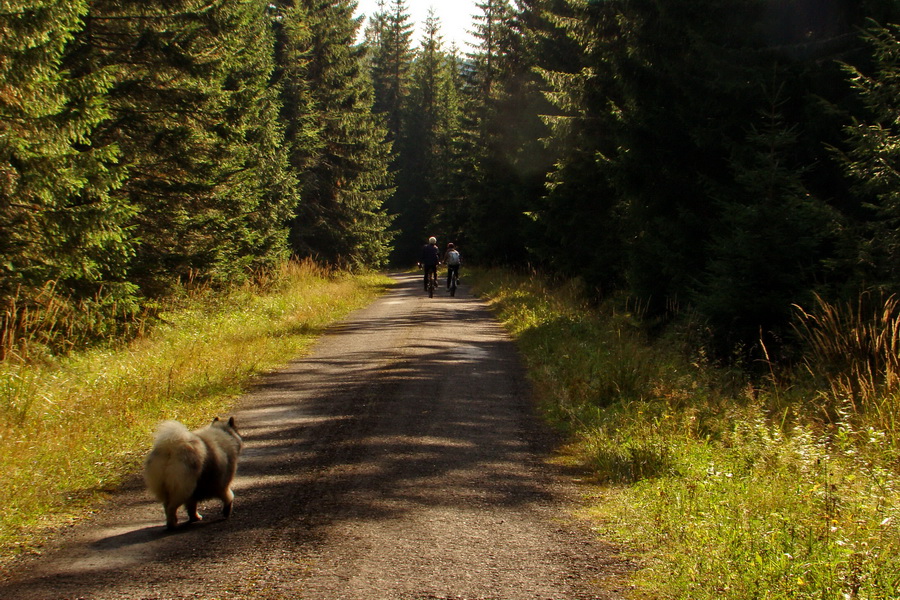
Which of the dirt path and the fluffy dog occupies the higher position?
the fluffy dog

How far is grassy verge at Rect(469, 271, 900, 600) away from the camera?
404 centimetres

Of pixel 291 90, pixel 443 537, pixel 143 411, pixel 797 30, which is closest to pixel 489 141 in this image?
pixel 291 90

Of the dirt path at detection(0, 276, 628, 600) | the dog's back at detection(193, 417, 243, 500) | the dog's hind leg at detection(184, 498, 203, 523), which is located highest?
the dog's back at detection(193, 417, 243, 500)

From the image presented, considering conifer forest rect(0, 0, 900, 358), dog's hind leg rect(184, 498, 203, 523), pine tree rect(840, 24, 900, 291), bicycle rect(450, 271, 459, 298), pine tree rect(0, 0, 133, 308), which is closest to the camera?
dog's hind leg rect(184, 498, 203, 523)

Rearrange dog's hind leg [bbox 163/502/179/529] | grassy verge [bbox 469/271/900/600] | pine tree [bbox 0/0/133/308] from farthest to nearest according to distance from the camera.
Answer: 1. pine tree [bbox 0/0/133/308]
2. dog's hind leg [bbox 163/502/179/529]
3. grassy verge [bbox 469/271/900/600]

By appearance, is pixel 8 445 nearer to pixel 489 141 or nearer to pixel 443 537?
pixel 443 537

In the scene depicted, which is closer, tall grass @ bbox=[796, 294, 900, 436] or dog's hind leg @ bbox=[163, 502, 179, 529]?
dog's hind leg @ bbox=[163, 502, 179, 529]

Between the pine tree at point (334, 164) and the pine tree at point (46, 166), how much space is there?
2282 centimetres

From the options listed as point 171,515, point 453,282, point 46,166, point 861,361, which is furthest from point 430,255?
point 171,515

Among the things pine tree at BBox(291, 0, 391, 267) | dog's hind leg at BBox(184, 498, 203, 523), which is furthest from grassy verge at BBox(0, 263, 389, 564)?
pine tree at BBox(291, 0, 391, 267)

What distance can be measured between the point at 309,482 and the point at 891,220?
24.8 feet

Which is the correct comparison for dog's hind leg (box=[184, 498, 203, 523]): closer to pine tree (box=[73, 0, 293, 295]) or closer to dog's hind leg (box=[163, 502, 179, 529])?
dog's hind leg (box=[163, 502, 179, 529])

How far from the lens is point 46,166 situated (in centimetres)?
944

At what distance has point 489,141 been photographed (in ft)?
112
